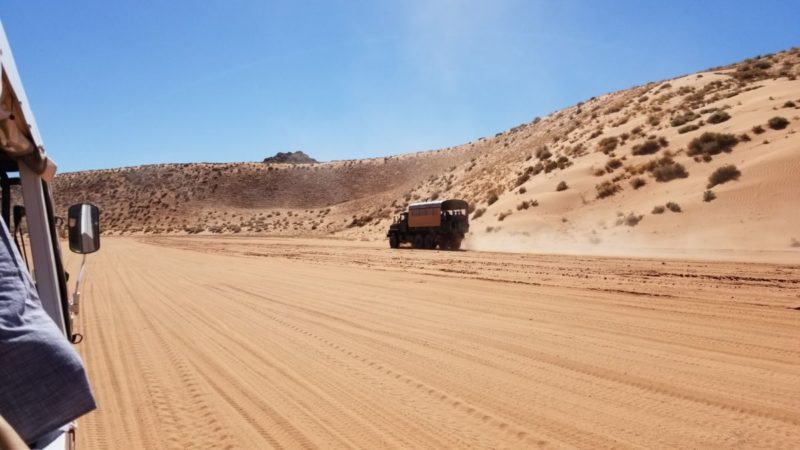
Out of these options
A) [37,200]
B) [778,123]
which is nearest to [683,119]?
[778,123]

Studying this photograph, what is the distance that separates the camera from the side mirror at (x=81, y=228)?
4.10m

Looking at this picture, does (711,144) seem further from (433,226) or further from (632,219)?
(433,226)

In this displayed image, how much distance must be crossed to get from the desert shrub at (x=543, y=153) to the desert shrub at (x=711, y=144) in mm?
18118

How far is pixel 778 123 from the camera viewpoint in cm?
3816

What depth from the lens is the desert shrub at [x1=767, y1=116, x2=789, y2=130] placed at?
38000 millimetres

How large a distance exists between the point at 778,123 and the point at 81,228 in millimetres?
44056

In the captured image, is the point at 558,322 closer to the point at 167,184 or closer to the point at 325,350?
the point at 325,350

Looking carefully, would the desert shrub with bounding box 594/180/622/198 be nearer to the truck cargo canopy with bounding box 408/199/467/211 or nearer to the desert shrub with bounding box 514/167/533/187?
the truck cargo canopy with bounding box 408/199/467/211

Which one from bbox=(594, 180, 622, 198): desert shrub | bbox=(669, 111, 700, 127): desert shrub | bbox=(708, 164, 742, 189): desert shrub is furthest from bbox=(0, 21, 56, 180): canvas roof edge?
bbox=(669, 111, 700, 127): desert shrub

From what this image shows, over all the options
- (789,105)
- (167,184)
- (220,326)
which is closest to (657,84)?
(789,105)

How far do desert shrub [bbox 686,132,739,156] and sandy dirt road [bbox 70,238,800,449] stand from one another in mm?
25812

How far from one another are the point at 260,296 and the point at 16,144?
1200 cm

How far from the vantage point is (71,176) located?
130000 mm

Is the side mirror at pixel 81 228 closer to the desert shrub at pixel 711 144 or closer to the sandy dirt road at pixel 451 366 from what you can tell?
the sandy dirt road at pixel 451 366
